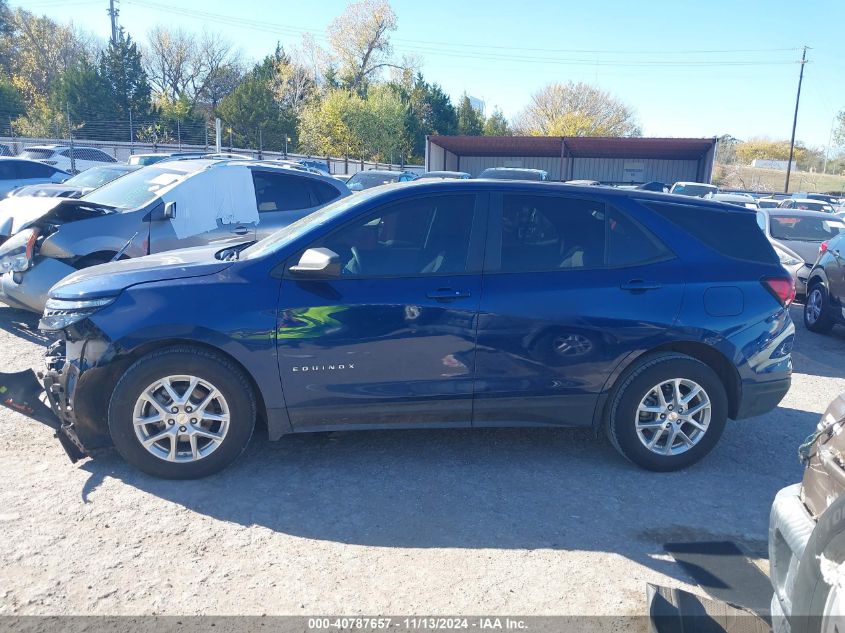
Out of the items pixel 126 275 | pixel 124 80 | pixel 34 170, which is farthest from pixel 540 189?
pixel 124 80

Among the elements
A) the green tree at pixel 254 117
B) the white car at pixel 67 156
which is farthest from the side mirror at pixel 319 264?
the green tree at pixel 254 117

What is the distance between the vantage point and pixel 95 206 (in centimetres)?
735

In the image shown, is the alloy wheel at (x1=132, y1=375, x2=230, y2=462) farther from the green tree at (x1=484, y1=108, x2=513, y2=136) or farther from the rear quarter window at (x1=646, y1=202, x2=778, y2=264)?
the green tree at (x1=484, y1=108, x2=513, y2=136)

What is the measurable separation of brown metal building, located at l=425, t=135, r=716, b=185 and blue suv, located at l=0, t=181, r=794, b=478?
2476cm

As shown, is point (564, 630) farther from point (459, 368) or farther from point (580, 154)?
point (580, 154)

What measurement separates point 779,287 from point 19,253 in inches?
267

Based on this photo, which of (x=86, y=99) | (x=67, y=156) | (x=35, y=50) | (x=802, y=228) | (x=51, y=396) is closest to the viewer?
(x=51, y=396)

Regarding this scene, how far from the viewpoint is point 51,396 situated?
4289 millimetres

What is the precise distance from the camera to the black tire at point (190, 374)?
4023 mm

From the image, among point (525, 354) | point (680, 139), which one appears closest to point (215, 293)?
point (525, 354)

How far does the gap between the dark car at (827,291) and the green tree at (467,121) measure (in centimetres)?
5113

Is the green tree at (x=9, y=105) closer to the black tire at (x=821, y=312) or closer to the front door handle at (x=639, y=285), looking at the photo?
the black tire at (x=821, y=312)

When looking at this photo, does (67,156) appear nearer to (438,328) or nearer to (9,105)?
(9,105)

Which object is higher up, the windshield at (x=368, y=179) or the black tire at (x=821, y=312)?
the windshield at (x=368, y=179)
